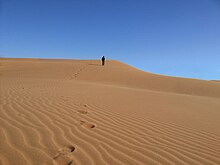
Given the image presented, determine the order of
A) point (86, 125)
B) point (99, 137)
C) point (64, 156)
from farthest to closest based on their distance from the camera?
point (86, 125) < point (99, 137) < point (64, 156)

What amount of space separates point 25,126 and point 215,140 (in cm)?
356

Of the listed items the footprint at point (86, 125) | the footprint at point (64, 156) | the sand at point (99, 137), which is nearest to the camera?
the footprint at point (64, 156)

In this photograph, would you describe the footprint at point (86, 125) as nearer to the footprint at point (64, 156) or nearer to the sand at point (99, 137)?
the sand at point (99, 137)

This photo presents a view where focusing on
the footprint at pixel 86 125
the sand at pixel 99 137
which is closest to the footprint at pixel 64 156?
the sand at pixel 99 137

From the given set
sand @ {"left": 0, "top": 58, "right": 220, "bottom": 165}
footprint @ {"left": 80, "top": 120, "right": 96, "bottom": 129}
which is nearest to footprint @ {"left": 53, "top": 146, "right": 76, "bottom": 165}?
sand @ {"left": 0, "top": 58, "right": 220, "bottom": 165}

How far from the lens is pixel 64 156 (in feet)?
9.42

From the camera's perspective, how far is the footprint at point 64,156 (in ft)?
8.91

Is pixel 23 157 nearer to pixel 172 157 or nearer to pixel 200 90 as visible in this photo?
pixel 172 157

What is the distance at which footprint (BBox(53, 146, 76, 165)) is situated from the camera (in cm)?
272

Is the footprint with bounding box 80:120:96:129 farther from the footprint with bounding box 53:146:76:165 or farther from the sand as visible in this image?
the footprint with bounding box 53:146:76:165

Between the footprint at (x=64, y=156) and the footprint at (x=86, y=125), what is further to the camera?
the footprint at (x=86, y=125)

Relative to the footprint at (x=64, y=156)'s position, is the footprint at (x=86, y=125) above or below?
below

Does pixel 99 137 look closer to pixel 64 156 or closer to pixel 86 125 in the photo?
pixel 86 125

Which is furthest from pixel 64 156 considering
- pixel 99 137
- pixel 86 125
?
pixel 86 125
